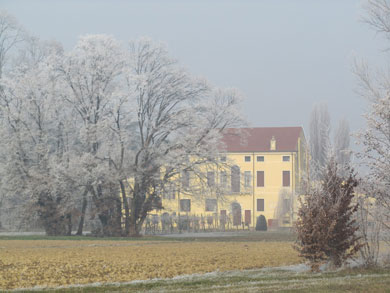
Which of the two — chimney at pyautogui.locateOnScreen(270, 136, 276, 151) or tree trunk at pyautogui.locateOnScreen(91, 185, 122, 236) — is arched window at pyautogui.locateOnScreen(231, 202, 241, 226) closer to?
chimney at pyautogui.locateOnScreen(270, 136, 276, 151)

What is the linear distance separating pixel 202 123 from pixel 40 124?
35.7 ft

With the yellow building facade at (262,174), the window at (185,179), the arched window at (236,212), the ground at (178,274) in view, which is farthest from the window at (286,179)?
the ground at (178,274)

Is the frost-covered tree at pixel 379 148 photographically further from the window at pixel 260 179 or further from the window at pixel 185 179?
the window at pixel 260 179

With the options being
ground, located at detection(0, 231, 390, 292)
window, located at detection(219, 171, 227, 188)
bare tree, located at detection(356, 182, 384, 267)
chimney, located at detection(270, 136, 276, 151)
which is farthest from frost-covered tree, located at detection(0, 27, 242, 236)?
chimney, located at detection(270, 136, 276, 151)

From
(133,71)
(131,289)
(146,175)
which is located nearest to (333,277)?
(131,289)

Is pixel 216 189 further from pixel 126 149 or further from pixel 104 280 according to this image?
pixel 104 280

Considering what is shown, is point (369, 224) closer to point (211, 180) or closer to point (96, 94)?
point (211, 180)

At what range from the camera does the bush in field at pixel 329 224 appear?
659 inches

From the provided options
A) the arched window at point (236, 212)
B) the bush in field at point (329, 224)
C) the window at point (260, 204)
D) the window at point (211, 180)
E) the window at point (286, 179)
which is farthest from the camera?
the window at point (260, 204)

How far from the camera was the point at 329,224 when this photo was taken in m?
16.7

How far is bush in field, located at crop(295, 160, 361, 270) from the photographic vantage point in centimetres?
1673

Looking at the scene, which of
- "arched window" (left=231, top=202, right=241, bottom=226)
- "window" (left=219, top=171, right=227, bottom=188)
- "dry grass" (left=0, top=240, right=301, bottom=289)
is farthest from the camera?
"arched window" (left=231, top=202, right=241, bottom=226)

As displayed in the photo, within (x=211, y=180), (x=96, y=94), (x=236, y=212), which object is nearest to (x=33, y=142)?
(x=96, y=94)

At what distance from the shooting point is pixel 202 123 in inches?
1682
